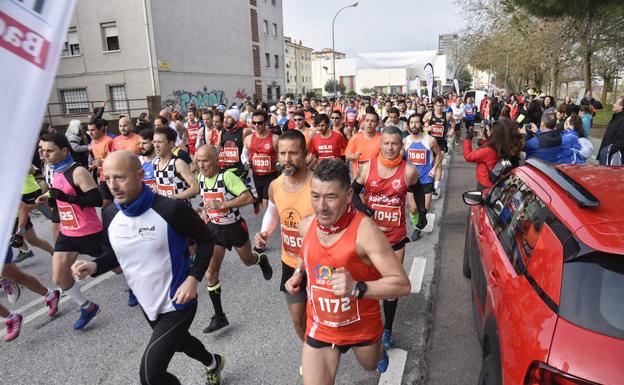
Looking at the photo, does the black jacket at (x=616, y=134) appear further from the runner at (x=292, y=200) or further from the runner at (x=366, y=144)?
the runner at (x=292, y=200)

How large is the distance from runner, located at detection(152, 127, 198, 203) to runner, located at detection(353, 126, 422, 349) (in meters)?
2.02

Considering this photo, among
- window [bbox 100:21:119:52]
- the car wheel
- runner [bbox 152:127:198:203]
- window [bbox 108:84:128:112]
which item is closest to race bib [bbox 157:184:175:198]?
runner [bbox 152:127:198:203]

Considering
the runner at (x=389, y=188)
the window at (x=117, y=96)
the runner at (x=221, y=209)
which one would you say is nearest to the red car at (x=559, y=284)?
the runner at (x=389, y=188)

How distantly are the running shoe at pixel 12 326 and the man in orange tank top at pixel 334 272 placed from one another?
329 cm

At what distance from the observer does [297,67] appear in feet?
299

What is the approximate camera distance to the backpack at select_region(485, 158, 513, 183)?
5.41 meters

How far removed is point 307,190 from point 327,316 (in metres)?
1.16

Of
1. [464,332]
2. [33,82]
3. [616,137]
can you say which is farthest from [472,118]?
[33,82]

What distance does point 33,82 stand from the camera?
937 millimetres

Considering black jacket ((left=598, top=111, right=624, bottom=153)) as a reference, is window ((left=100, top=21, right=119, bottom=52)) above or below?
above

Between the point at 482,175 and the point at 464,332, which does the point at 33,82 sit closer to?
the point at 464,332

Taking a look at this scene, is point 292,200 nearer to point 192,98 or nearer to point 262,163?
point 262,163

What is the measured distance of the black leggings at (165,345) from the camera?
2611 millimetres

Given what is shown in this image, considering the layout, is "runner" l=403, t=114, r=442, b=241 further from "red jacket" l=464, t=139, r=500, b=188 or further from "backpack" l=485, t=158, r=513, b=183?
"backpack" l=485, t=158, r=513, b=183
